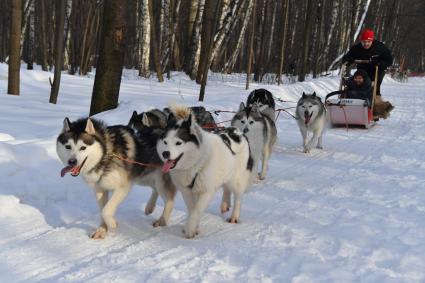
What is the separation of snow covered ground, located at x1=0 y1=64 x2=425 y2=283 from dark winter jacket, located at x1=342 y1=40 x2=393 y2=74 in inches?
128

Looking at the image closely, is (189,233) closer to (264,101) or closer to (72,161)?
(72,161)

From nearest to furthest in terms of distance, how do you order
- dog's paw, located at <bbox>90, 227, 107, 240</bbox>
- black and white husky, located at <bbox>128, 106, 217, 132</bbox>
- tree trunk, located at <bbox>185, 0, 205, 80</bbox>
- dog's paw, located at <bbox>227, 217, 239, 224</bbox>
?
dog's paw, located at <bbox>90, 227, 107, 240</bbox> → dog's paw, located at <bbox>227, 217, 239, 224</bbox> → black and white husky, located at <bbox>128, 106, 217, 132</bbox> → tree trunk, located at <bbox>185, 0, 205, 80</bbox>

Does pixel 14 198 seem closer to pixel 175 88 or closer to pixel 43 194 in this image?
pixel 43 194

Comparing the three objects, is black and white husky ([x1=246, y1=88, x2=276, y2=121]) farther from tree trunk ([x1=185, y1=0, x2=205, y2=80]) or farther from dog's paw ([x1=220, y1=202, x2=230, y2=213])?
tree trunk ([x1=185, y1=0, x2=205, y2=80])

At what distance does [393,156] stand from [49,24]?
18265 millimetres

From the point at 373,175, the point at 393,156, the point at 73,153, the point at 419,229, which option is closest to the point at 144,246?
the point at 73,153

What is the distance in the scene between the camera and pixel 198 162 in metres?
3.57

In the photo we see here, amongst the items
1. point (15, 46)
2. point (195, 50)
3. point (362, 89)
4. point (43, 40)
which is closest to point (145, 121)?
point (362, 89)

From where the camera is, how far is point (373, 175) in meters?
5.91

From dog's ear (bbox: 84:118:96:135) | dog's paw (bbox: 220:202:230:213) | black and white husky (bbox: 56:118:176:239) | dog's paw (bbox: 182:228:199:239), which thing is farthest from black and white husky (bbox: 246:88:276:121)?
dog's ear (bbox: 84:118:96:135)

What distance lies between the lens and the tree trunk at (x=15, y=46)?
366 inches

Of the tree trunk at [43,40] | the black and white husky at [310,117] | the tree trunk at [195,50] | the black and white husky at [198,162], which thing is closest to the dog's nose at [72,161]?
the black and white husky at [198,162]

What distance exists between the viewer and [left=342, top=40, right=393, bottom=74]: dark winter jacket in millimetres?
9523

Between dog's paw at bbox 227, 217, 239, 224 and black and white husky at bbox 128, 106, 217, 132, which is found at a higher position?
black and white husky at bbox 128, 106, 217, 132
